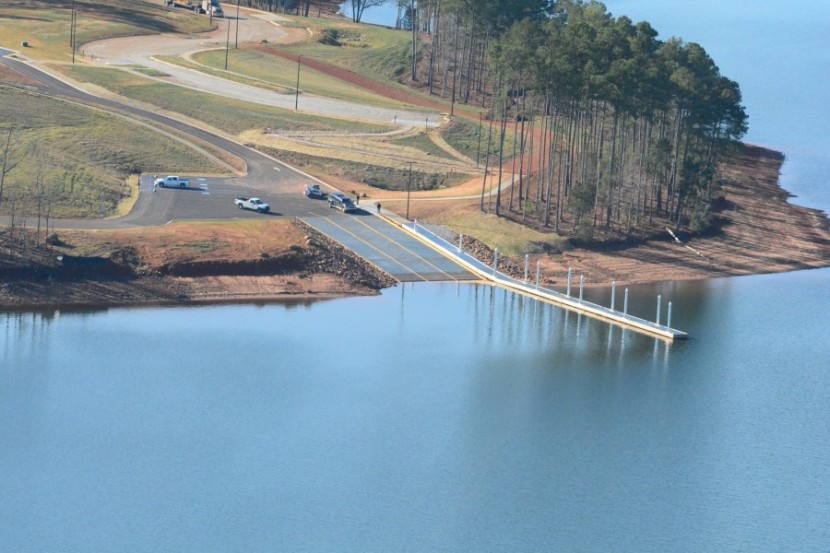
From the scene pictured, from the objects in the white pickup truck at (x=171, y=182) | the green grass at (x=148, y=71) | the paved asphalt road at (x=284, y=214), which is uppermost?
the green grass at (x=148, y=71)

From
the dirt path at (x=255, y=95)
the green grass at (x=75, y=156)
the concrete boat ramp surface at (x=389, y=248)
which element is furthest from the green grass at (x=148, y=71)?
the concrete boat ramp surface at (x=389, y=248)

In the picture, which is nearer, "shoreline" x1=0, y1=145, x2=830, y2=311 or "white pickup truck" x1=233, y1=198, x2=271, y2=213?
"shoreline" x1=0, y1=145, x2=830, y2=311

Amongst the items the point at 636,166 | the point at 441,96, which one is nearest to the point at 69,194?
the point at 636,166

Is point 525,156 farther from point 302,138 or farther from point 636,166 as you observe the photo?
point 302,138

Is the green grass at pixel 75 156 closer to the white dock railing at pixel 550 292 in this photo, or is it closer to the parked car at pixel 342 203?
the parked car at pixel 342 203

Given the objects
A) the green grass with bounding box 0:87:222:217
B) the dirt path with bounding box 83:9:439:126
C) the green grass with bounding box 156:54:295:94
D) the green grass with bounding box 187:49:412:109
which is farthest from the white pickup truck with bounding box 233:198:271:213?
the green grass with bounding box 156:54:295:94

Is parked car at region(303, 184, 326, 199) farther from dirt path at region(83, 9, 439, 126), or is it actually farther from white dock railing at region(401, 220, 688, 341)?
dirt path at region(83, 9, 439, 126)
